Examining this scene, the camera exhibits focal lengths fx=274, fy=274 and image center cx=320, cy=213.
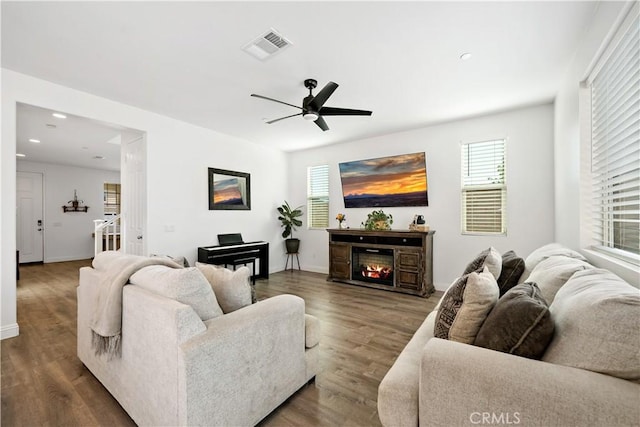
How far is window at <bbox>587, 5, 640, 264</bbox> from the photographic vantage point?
1594 mm

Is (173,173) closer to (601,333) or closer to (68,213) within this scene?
(601,333)

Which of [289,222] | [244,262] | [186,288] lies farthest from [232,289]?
[289,222]

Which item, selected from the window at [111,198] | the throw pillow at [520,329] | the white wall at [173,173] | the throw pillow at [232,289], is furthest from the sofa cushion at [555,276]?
the window at [111,198]

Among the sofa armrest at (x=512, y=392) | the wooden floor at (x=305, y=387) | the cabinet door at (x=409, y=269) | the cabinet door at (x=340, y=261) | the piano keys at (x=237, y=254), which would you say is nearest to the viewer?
the sofa armrest at (x=512, y=392)

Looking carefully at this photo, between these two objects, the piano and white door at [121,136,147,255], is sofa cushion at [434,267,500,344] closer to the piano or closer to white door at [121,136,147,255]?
the piano

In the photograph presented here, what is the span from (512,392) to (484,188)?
4.01 m

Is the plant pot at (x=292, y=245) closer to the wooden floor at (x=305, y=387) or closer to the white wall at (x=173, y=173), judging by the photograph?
the white wall at (x=173, y=173)

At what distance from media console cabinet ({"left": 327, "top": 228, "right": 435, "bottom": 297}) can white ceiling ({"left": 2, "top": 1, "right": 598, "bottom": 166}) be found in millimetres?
2086

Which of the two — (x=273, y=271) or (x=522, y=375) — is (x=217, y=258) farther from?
(x=522, y=375)

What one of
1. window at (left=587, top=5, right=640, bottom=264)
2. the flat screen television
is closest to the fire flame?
the flat screen television

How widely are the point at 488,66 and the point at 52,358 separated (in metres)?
4.99

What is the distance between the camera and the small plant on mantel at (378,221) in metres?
4.96

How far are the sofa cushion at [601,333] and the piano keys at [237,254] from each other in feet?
14.2

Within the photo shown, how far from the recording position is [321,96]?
285cm
